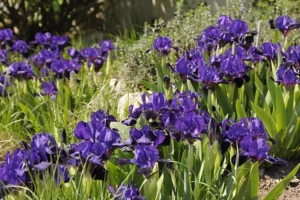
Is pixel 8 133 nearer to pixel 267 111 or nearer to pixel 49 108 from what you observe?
pixel 49 108

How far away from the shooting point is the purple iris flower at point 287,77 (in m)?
2.86

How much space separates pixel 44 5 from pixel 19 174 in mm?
5479

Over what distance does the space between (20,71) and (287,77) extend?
1.77 metres

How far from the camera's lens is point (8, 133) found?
11.6 feet

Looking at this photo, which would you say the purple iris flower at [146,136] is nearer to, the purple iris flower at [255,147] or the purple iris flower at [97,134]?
the purple iris flower at [97,134]

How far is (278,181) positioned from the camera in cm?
288

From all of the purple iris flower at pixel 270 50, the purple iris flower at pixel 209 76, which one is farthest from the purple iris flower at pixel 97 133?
the purple iris flower at pixel 270 50

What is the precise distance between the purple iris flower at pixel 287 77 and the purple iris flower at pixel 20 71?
1.69 metres

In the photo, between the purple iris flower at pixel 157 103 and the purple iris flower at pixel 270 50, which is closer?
the purple iris flower at pixel 157 103

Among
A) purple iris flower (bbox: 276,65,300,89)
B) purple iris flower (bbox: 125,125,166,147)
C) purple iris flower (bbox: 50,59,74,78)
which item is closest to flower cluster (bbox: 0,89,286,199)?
purple iris flower (bbox: 125,125,166,147)

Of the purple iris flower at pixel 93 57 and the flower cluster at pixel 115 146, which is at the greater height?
the purple iris flower at pixel 93 57

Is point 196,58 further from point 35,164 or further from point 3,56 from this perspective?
point 3,56

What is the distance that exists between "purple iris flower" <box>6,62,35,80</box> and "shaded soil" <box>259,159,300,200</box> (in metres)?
1.71

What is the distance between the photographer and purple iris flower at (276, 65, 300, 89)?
2.86 meters
